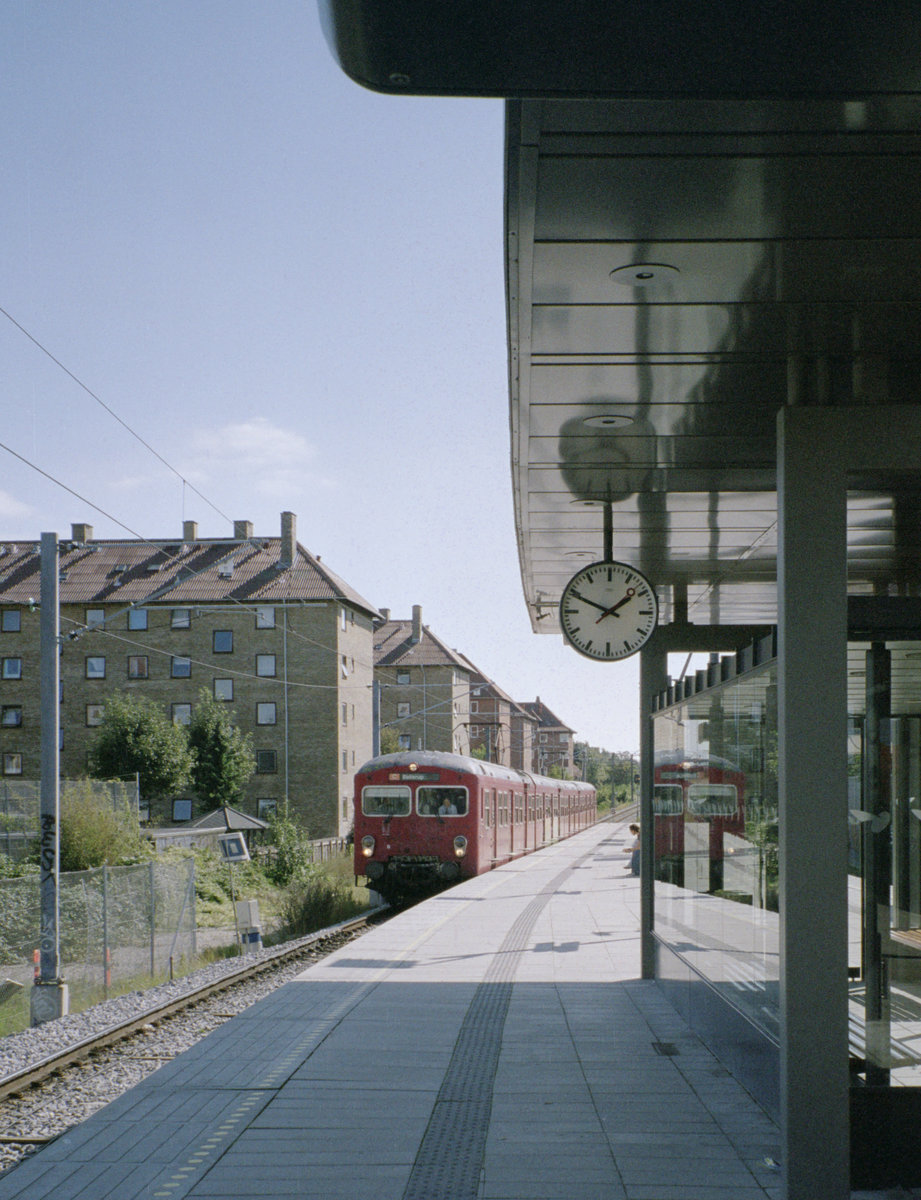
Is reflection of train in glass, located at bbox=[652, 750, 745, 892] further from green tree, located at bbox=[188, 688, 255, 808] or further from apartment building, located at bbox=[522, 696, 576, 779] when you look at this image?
apartment building, located at bbox=[522, 696, 576, 779]

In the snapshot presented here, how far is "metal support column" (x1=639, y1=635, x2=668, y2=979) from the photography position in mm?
11453

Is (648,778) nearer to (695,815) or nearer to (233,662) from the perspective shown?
(695,815)

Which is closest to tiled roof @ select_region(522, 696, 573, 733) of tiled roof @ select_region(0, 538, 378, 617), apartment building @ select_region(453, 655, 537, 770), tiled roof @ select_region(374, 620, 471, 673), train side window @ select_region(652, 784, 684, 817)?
apartment building @ select_region(453, 655, 537, 770)

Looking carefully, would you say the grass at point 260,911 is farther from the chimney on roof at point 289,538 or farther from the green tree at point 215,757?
the chimney on roof at point 289,538

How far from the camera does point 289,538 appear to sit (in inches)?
2373

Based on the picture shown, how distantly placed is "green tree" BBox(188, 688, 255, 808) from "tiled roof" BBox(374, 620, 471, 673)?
28.3 m

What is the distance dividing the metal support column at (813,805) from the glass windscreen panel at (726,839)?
0.94 metres

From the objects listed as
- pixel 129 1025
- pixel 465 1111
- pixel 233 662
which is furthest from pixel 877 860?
pixel 233 662

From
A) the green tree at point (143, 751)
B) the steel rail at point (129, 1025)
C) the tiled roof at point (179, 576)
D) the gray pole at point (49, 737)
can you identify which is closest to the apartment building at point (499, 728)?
the tiled roof at point (179, 576)

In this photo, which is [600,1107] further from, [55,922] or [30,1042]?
[55,922]

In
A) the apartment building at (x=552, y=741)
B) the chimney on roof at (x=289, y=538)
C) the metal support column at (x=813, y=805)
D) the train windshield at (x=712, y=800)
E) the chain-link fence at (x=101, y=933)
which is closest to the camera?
the metal support column at (x=813, y=805)

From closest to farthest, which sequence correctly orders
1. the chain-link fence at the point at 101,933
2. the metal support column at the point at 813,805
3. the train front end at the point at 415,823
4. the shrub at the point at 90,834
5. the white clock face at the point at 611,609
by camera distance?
1. the metal support column at the point at 813,805
2. the white clock face at the point at 611,609
3. the chain-link fence at the point at 101,933
4. the train front end at the point at 415,823
5. the shrub at the point at 90,834

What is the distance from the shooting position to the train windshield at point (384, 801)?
2603cm

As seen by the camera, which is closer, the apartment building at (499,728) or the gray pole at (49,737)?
the gray pole at (49,737)
